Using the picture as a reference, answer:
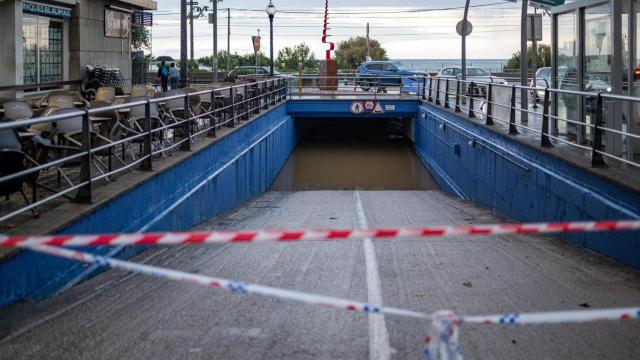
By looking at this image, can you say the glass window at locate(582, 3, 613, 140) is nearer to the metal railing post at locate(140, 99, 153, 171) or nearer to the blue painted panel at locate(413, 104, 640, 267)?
the blue painted panel at locate(413, 104, 640, 267)

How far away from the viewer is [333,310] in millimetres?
6348

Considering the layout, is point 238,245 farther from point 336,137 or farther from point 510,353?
point 336,137

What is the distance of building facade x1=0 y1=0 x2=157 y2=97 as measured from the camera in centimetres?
2106

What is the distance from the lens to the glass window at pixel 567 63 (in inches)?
526

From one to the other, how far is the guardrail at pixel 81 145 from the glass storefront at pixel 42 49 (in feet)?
28.3

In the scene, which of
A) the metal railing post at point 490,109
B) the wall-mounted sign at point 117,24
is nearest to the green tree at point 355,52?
the wall-mounted sign at point 117,24

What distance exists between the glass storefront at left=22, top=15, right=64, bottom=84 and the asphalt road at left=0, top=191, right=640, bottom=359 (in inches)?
623

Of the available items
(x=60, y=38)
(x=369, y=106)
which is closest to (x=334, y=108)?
(x=369, y=106)

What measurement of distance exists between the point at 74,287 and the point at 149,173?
2.96 metres

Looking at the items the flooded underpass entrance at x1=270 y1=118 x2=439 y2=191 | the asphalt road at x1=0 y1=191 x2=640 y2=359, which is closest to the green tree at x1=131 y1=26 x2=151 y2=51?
the flooded underpass entrance at x1=270 y1=118 x2=439 y2=191

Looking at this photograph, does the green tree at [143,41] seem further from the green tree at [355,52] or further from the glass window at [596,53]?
the glass window at [596,53]

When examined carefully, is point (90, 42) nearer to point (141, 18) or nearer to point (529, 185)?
point (141, 18)

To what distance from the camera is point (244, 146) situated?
1853 cm

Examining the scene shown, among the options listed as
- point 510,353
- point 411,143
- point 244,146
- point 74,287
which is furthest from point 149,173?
point 411,143
